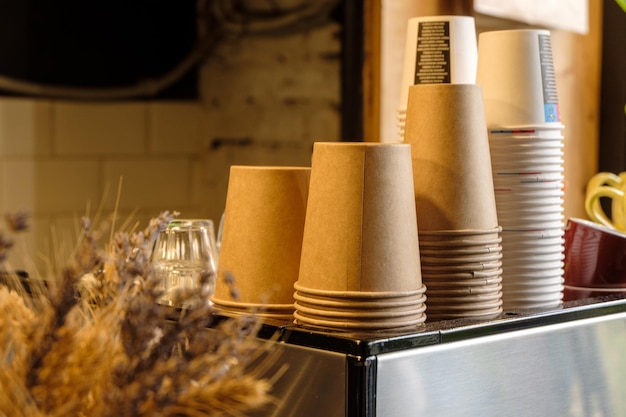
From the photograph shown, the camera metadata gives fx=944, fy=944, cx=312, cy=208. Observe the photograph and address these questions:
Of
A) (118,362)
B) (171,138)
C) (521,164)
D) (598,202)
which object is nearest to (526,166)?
(521,164)

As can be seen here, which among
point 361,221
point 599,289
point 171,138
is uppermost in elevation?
point 171,138

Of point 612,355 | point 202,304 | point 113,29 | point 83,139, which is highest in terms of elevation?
point 113,29

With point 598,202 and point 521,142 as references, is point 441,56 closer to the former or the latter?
point 521,142

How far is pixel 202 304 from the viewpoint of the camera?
61 centimetres

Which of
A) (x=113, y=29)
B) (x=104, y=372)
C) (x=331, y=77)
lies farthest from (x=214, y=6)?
(x=104, y=372)

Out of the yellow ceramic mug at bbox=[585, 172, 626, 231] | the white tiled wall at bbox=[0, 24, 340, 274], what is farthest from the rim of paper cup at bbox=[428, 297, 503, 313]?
the white tiled wall at bbox=[0, 24, 340, 274]

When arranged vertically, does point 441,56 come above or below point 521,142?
above

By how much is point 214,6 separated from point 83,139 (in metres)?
0.49

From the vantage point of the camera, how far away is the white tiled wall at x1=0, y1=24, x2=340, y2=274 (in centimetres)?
223

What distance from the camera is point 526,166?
105 centimetres

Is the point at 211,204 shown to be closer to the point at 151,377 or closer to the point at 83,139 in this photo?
the point at 83,139

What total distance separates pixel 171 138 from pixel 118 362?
1.93m

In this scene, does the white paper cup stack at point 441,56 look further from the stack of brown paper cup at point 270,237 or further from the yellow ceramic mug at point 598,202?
the yellow ceramic mug at point 598,202

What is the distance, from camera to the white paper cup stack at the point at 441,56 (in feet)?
3.58
